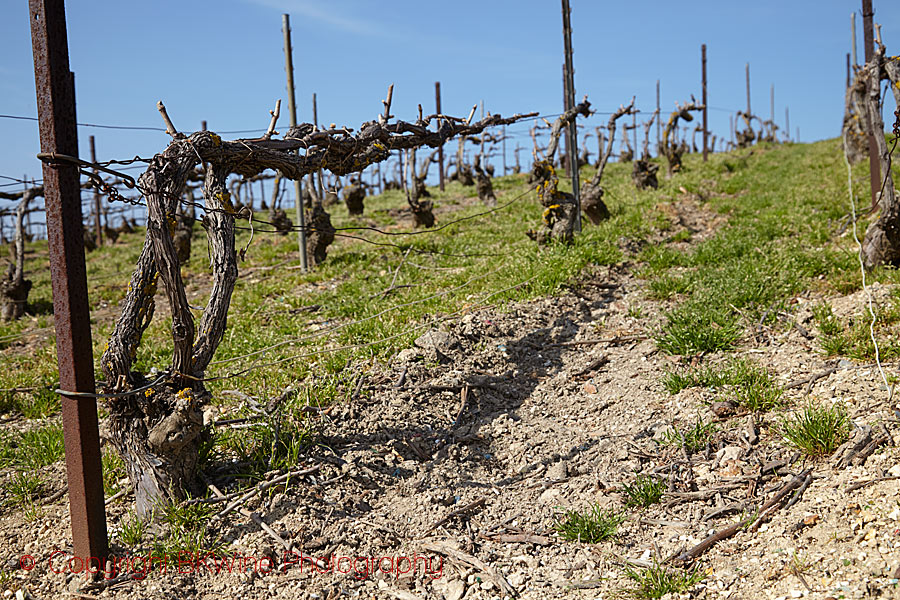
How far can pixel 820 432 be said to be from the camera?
12.5ft

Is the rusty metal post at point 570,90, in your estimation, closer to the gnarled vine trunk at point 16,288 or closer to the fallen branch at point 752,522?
the fallen branch at point 752,522

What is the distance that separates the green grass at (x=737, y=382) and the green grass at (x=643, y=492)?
116cm

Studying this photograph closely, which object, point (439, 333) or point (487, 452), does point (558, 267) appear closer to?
point (439, 333)

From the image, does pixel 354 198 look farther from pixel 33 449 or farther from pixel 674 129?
pixel 33 449

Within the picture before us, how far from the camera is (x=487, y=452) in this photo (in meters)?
4.77

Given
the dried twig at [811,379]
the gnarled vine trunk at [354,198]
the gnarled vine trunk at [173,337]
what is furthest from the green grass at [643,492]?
the gnarled vine trunk at [354,198]

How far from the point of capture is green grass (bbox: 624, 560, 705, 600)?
3.01 m

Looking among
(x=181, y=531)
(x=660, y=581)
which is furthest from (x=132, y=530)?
(x=660, y=581)

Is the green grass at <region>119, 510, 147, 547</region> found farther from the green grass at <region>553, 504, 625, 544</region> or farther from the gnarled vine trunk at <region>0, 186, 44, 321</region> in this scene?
the gnarled vine trunk at <region>0, 186, 44, 321</region>

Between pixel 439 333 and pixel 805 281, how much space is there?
4.23 m

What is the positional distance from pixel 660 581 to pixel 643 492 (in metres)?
0.84

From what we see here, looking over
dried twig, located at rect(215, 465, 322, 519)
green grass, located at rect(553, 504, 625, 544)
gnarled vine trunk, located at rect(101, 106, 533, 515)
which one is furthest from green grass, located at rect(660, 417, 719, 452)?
gnarled vine trunk, located at rect(101, 106, 533, 515)

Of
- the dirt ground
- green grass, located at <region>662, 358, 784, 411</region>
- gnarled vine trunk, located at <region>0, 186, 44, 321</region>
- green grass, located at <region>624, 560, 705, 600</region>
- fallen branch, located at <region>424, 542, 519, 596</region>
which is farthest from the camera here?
gnarled vine trunk, located at <region>0, 186, 44, 321</region>

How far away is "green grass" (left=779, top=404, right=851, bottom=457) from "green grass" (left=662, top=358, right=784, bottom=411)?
0.54 m
